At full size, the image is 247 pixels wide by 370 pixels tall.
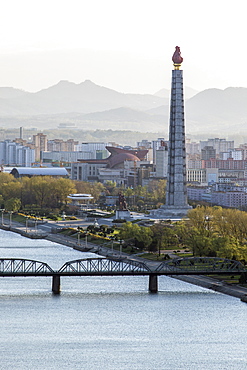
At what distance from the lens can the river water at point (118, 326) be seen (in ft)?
113

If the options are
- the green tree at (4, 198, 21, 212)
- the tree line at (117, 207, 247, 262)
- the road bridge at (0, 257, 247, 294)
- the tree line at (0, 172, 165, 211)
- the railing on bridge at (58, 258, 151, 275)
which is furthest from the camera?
the tree line at (0, 172, 165, 211)

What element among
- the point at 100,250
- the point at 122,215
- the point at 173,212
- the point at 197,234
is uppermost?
the point at 197,234

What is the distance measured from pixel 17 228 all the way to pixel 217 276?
115 ft

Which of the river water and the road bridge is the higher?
the road bridge

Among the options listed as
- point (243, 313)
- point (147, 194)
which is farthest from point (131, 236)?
point (147, 194)

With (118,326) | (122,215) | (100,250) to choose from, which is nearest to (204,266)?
(118,326)

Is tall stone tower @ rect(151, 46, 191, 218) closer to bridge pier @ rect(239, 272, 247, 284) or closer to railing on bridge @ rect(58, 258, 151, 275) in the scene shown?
railing on bridge @ rect(58, 258, 151, 275)

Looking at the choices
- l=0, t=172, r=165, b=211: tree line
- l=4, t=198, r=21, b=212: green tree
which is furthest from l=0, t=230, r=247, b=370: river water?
l=0, t=172, r=165, b=211: tree line

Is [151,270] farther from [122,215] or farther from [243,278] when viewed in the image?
[122,215]

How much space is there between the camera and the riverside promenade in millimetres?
46719

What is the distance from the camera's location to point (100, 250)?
2501 inches

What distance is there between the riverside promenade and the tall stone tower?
8.94 meters

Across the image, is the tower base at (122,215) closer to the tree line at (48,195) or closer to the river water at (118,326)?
the tree line at (48,195)

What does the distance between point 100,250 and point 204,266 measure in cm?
1458
